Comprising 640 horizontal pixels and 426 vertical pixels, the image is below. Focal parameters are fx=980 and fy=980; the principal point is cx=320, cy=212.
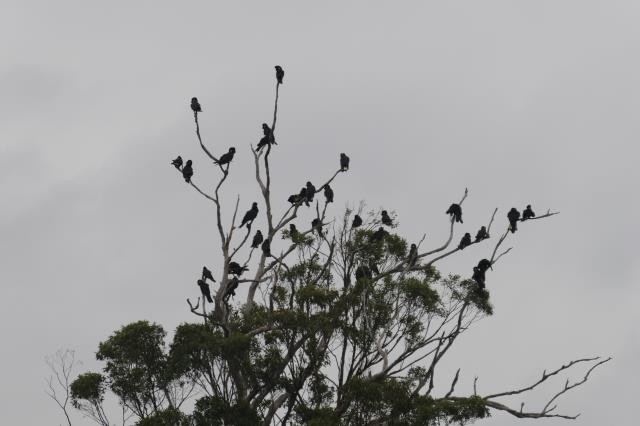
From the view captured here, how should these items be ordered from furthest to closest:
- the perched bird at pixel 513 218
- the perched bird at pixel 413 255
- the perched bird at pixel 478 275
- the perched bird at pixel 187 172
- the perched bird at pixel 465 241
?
the perched bird at pixel 413 255
the perched bird at pixel 187 172
the perched bird at pixel 478 275
the perched bird at pixel 465 241
the perched bird at pixel 513 218

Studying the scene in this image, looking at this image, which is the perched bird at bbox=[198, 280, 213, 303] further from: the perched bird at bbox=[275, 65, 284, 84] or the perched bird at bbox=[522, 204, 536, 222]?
the perched bird at bbox=[522, 204, 536, 222]

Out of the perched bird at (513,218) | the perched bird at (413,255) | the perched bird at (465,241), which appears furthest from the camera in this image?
the perched bird at (413,255)

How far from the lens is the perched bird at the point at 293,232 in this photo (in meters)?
25.0

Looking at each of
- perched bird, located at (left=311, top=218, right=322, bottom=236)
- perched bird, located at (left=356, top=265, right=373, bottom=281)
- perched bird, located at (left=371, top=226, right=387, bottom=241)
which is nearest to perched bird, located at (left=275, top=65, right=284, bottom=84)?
perched bird, located at (left=311, top=218, right=322, bottom=236)

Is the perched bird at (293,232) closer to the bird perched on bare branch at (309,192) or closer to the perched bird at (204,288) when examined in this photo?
the bird perched on bare branch at (309,192)

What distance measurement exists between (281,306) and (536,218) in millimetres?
6805

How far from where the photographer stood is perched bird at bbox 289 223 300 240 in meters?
25.0

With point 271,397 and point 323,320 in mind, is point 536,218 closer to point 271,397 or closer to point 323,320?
point 323,320

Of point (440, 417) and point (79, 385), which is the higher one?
point (79, 385)

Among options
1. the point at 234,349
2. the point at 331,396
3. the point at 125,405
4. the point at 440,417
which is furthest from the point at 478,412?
the point at 125,405

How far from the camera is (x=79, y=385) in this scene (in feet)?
78.4

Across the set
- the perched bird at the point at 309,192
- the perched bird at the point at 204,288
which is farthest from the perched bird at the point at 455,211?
the perched bird at the point at 204,288

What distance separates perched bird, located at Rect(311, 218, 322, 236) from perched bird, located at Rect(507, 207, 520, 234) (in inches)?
198

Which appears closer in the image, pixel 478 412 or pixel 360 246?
pixel 478 412
